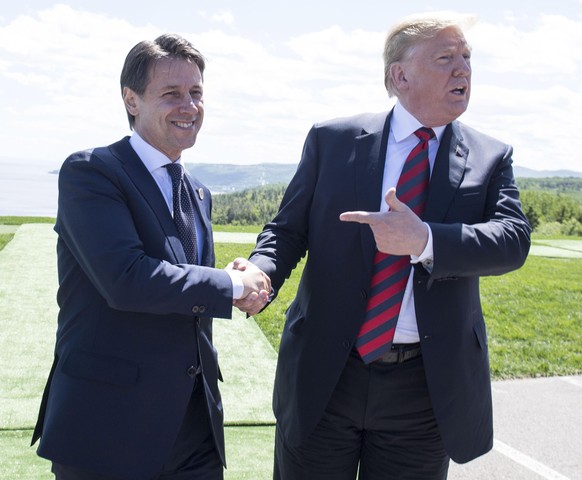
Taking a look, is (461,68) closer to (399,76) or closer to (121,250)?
(399,76)

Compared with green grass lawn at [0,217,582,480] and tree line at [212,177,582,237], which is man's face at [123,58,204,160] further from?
tree line at [212,177,582,237]

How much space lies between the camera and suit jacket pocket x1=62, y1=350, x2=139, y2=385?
215cm

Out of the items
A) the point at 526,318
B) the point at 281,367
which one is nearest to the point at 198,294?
the point at 281,367

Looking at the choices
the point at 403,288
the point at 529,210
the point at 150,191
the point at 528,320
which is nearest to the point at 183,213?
the point at 150,191

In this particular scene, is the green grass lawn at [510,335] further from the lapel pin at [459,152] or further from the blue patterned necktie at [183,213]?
the lapel pin at [459,152]

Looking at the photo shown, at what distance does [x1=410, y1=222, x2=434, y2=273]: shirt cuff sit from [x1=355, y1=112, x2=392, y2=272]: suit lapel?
0.20 meters

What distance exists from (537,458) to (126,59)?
Result: 352cm

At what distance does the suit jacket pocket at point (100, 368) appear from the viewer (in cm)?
215

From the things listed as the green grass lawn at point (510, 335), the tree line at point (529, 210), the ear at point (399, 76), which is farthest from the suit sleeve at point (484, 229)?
the tree line at point (529, 210)

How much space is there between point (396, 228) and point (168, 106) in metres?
0.88

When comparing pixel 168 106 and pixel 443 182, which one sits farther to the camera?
pixel 443 182

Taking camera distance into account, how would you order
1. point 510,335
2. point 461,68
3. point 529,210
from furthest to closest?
point 529,210, point 510,335, point 461,68

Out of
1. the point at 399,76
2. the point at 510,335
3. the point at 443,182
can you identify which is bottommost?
the point at 510,335

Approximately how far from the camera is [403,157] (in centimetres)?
254
